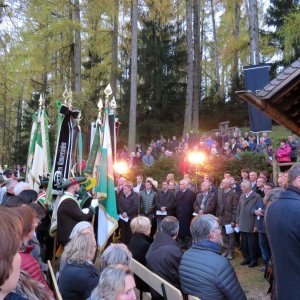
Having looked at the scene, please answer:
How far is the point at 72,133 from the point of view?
7.68 m

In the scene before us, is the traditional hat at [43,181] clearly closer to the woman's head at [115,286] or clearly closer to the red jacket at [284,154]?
the woman's head at [115,286]

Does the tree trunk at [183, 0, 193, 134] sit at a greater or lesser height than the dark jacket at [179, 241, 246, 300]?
greater

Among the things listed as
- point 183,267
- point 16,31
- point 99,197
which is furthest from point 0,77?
point 183,267

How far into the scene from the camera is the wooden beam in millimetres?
4539

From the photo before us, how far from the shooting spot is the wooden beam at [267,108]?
4539 millimetres

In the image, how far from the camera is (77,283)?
3.26 meters

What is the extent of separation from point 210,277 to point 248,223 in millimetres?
4589

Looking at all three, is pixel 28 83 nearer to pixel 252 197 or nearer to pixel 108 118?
pixel 108 118

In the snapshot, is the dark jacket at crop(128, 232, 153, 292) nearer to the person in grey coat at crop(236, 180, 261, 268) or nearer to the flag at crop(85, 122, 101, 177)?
the flag at crop(85, 122, 101, 177)

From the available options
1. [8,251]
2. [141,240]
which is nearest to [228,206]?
[141,240]

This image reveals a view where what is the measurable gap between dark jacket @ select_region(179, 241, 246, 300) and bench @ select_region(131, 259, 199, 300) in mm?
213

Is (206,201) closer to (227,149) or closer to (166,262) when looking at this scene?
(166,262)

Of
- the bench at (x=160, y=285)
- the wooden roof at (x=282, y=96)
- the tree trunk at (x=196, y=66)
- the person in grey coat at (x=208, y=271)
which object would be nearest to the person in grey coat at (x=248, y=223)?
the wooden roof at (x=282, y=96)

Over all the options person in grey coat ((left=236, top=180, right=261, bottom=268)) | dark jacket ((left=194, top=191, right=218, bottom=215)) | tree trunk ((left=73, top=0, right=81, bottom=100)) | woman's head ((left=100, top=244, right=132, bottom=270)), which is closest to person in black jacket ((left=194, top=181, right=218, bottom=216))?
dark jacket ((left=194, top=191, right=218, bottom=215))
